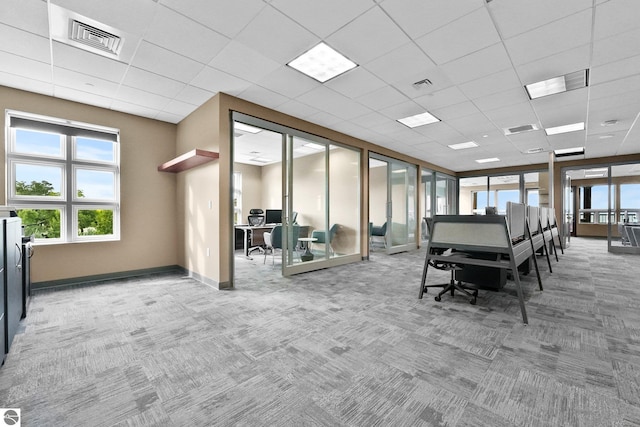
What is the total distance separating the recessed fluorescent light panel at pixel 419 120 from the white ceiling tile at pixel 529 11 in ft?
7.34

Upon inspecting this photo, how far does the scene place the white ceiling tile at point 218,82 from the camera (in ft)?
11.4

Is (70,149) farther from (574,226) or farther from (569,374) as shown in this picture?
(574,226)

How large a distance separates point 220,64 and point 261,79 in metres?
0.54

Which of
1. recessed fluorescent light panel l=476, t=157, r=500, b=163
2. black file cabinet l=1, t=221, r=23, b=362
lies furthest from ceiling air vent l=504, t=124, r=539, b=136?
black file cabinet l=1, t=221, r=23, b=362

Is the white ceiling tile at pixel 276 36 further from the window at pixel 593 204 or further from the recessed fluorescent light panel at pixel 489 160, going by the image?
the window at pixel 593 204

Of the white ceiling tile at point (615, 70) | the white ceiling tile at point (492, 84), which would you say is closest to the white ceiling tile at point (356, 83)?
the white ceiling tile at point (492, 84)

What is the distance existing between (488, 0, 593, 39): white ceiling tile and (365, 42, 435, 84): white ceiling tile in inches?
29.0

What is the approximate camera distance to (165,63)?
3.21 m

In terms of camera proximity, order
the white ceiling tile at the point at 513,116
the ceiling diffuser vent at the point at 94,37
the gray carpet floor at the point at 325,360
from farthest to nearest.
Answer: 1. the white ceiling tile at the point at 513,116
2. the ceiling diffuser vent at the point at 94,37
3. the gray carpet floor at the point at 325,360

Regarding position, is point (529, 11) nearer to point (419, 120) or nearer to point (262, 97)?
point (419, 120)

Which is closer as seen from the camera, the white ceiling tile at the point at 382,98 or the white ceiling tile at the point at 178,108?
the white ceiling tile at the point at 382,98

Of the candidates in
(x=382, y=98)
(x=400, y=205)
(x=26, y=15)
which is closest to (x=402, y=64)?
(x=382, y=98)

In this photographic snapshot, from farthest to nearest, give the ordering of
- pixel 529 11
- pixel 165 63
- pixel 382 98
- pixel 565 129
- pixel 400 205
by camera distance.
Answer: pixel 400 205
pixel 565 129
pixel 382 98
pixel 165 63
pixel 529 11

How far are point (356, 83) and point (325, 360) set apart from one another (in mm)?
3299
